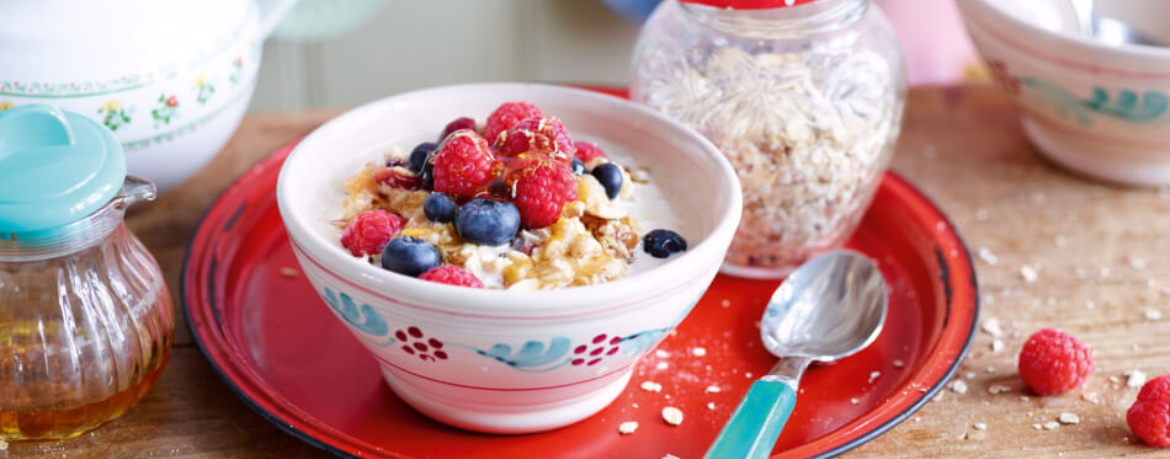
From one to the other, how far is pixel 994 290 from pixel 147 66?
0.88 metres

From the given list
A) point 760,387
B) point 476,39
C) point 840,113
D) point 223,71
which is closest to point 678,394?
point 760,387

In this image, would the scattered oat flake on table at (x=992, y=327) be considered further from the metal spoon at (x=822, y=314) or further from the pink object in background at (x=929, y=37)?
the pink object in background at (x=929, y=37)

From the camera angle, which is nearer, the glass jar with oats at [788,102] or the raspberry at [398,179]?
the raspberry at [398,179]

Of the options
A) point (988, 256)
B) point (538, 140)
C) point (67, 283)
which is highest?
point (538, 140)

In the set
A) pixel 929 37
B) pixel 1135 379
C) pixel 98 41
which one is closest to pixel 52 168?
pixel 98 41

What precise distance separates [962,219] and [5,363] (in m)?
1.00

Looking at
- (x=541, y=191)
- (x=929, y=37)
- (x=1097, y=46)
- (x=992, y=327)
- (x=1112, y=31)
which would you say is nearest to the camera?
(x=541, y=191)

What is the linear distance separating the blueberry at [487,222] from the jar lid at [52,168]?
0.85 feet

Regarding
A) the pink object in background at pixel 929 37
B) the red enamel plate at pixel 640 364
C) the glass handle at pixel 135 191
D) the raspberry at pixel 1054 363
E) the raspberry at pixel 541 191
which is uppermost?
the raspberry at pixel 541 191

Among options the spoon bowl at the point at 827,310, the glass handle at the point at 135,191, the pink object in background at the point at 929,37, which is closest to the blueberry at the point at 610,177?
the spoon bowl at the point at 827,310

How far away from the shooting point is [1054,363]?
932 millimetres

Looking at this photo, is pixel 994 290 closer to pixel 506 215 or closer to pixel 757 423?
pixel 757 423

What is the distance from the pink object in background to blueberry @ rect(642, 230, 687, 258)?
1.25 meters

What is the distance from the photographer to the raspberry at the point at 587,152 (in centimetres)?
95
